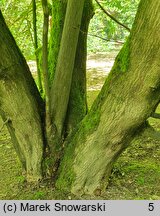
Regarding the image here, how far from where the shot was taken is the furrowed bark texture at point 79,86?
141 inches

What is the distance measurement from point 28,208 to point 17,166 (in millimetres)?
1009

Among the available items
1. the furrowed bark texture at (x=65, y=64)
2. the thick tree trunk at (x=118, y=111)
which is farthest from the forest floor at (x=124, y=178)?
the furrowed bark texture at (x=65, y=64)

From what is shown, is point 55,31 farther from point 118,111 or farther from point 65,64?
point 118,111

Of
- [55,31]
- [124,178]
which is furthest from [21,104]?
[124,178]

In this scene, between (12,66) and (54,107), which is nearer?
(12,66)

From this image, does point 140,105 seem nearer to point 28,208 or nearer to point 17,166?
point 28,208

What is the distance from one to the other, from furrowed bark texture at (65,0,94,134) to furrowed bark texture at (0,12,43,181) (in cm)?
37

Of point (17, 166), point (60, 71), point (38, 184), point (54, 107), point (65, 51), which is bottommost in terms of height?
point (17, 166)

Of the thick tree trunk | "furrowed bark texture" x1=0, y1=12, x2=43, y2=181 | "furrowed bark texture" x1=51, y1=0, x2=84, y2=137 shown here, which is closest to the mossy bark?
"furrowed bark texture" x1=51, y1=0, x2=84, y2=137

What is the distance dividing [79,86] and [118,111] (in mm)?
1082

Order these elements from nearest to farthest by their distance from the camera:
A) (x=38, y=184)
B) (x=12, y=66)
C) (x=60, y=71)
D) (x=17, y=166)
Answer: (x=12, y=66)
(x=60, y=71)
(x=38, y=184)
(x=17, y=166)

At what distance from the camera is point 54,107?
330 centimetres

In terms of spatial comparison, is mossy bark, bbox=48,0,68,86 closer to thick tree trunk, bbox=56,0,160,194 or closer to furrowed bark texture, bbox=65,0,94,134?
furrowed bark texture, bbox=65,0,94,134

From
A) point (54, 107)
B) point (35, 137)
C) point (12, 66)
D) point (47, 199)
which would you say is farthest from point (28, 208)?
point (12, 66)
